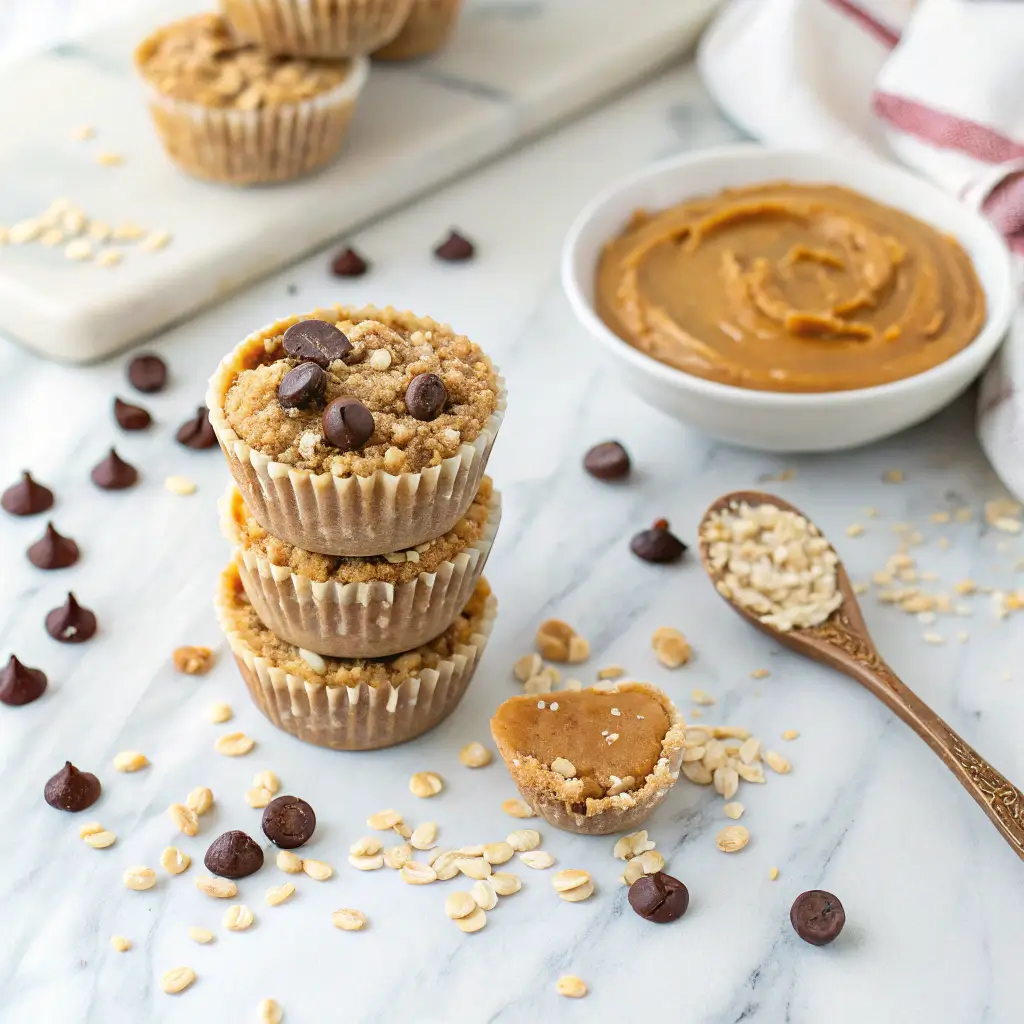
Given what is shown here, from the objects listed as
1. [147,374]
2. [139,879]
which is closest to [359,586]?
[139,879]

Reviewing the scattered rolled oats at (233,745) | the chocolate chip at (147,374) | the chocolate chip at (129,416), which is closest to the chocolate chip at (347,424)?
the scattered rolled oats at (233,745)

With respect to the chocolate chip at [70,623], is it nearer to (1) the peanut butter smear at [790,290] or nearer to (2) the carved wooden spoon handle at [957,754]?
(1) the peanut butter smear at [790,290]

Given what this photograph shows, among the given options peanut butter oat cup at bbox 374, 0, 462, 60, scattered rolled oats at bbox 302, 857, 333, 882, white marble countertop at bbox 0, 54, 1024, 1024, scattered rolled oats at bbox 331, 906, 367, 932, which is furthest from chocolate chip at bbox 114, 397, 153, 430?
peanut butter oat cup at bbox 374, 0, 462, 60

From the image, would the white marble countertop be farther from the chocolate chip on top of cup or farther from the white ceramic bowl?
the chocolate chip on top of cup

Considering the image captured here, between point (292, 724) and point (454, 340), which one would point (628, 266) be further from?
point (292, 724)

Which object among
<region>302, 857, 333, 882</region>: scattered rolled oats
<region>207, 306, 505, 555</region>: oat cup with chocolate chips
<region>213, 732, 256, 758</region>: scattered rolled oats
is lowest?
<region>213, 732, 256, 758</region>: scattered rolled oats

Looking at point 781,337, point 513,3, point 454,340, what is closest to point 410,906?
point 454,340
